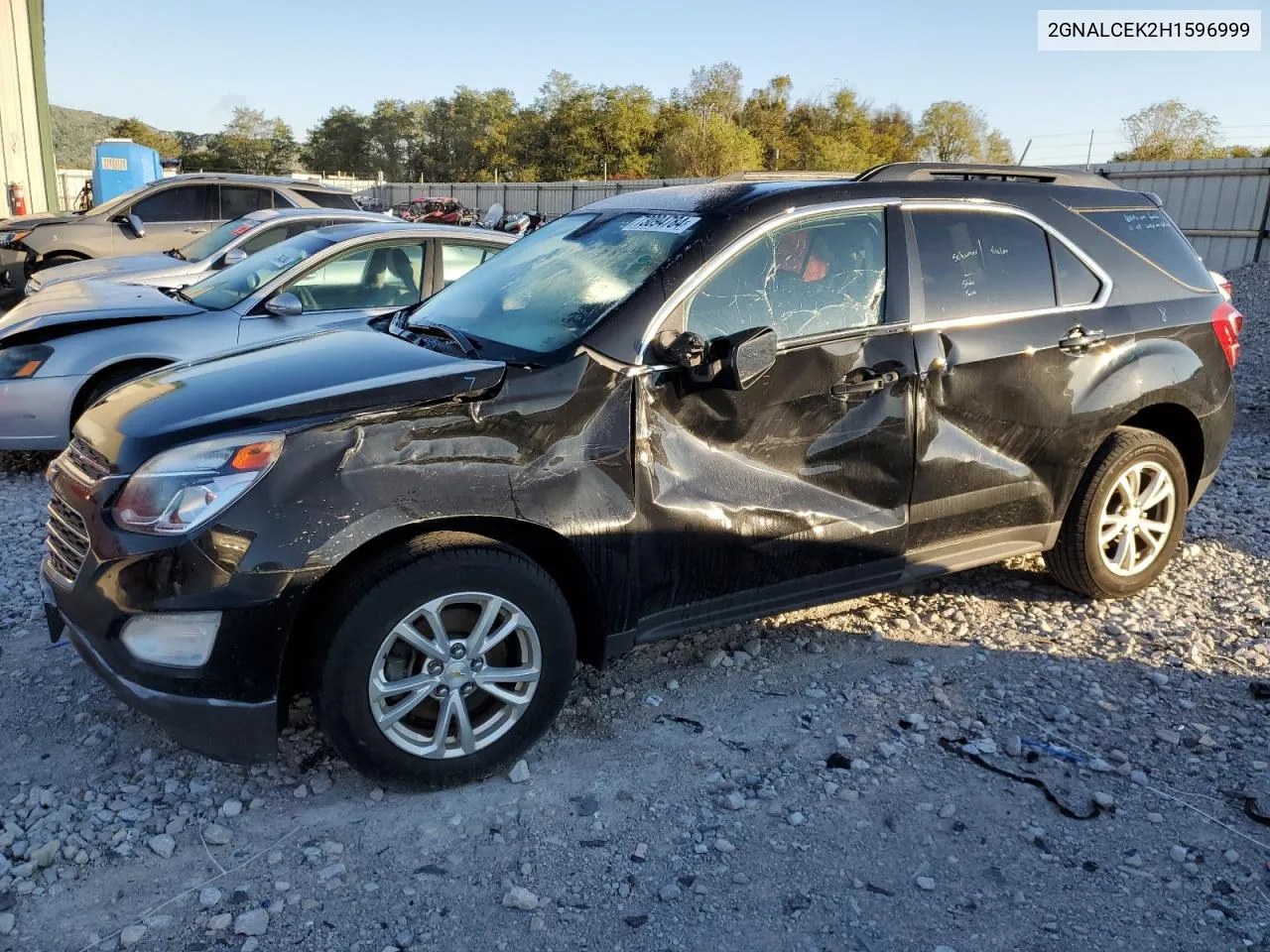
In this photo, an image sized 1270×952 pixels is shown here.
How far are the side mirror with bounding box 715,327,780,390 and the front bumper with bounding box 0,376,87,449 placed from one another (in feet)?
14.7

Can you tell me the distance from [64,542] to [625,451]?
Result: 178 centimetres

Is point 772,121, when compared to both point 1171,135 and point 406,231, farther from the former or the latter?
point 406,231

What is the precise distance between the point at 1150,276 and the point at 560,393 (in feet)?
9.56

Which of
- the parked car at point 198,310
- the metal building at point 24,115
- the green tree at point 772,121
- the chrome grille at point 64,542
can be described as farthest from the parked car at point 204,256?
the green tree at point 772,121

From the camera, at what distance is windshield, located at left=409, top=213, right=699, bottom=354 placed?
337 cm

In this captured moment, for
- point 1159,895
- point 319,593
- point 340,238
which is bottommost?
point 1159,895

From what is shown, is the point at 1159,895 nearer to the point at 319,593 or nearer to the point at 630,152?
the point at 319,593

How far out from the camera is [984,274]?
3916 mm

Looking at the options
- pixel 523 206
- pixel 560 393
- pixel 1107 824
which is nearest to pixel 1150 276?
pixel 1107 824

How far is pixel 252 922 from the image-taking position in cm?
248

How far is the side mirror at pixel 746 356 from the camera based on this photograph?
10.3ft

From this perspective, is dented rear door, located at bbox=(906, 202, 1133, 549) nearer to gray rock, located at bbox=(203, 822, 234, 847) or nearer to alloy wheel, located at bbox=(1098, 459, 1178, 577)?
alloy wheel, located at bbox=(1098, 459, 1178, 577)

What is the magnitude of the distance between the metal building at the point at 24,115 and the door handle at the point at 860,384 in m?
18.7

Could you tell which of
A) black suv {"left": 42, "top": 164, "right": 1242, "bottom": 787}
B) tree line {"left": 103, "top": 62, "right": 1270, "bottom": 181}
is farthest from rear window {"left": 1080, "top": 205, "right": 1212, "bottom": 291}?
tree line {"left": 103, "top": 62, "right": 1270, "bottom": 181}
